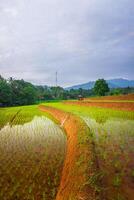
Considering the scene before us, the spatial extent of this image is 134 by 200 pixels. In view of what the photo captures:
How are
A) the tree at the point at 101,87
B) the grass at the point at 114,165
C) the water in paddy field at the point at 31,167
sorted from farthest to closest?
1. the tree at the point at 101,87
2. the water in paddy field at the point at 31,167
3. the grass at the point at 114,165

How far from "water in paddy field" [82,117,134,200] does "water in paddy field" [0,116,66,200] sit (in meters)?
1.48

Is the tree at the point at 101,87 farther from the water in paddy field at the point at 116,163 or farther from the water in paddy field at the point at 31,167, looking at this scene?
the water in paddy field at the point at 31,167

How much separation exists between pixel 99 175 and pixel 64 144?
577cm

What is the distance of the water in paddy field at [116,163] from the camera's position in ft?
19.8

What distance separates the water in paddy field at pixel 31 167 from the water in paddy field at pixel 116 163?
1.48 metres

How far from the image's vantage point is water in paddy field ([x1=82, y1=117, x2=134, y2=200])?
604 cm

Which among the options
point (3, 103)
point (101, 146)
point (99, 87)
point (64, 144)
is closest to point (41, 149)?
point (64, 144)

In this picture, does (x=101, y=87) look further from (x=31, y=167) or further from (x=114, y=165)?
(x=114, y=165)

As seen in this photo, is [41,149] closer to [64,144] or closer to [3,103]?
[64,144]

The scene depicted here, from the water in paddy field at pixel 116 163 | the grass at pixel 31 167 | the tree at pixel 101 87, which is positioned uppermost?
the tree at pixel 101 87

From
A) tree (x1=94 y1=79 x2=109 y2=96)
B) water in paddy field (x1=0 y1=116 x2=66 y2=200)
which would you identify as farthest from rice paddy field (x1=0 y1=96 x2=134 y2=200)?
tree (x1=94 y1=79 x2=109 y2=96)

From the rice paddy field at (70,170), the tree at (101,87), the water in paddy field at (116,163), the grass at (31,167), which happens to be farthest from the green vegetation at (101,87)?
the rice paddy field at (70,170)

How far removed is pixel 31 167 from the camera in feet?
28.7

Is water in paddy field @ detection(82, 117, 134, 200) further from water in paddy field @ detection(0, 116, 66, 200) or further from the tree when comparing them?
the tree
